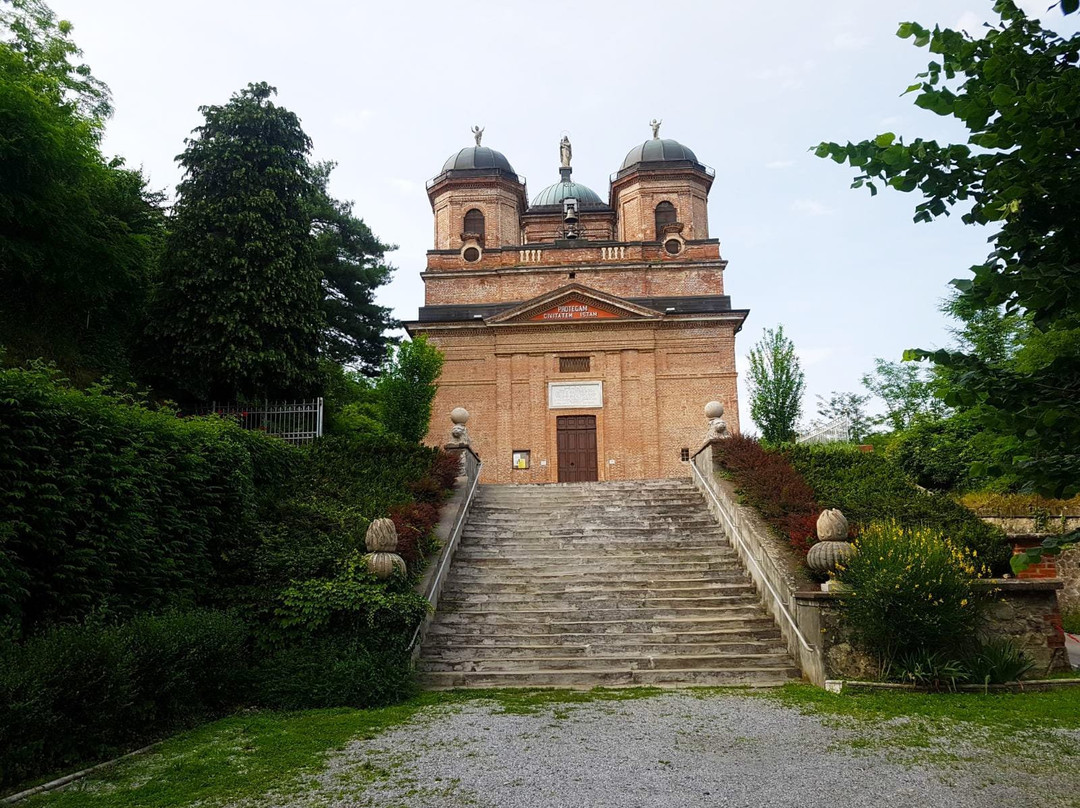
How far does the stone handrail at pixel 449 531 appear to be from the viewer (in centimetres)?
1039

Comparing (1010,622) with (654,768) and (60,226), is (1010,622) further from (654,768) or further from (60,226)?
(60,226)

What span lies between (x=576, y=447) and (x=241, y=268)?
12265 millimetres

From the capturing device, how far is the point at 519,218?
108ft

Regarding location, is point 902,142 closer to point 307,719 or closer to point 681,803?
point 681,803

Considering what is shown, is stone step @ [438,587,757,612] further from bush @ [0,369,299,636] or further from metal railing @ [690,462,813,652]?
bush @ [0,369,299,636]

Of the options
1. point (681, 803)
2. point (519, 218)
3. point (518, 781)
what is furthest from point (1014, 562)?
point (519, 218)

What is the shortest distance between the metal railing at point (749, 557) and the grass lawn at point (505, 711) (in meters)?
0.81

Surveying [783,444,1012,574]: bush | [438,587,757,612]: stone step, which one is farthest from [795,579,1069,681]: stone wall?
[783,444,1012,574]: bush

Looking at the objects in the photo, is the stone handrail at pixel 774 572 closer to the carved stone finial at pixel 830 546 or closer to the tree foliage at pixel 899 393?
the carved stone finial at pixel 830 546

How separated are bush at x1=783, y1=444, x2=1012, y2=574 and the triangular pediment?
1076cm

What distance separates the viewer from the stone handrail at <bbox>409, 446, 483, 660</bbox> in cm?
1039

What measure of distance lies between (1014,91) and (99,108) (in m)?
26.3

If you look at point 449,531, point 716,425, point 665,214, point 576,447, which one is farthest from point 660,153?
point 449,531

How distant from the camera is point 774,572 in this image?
34.5ft
